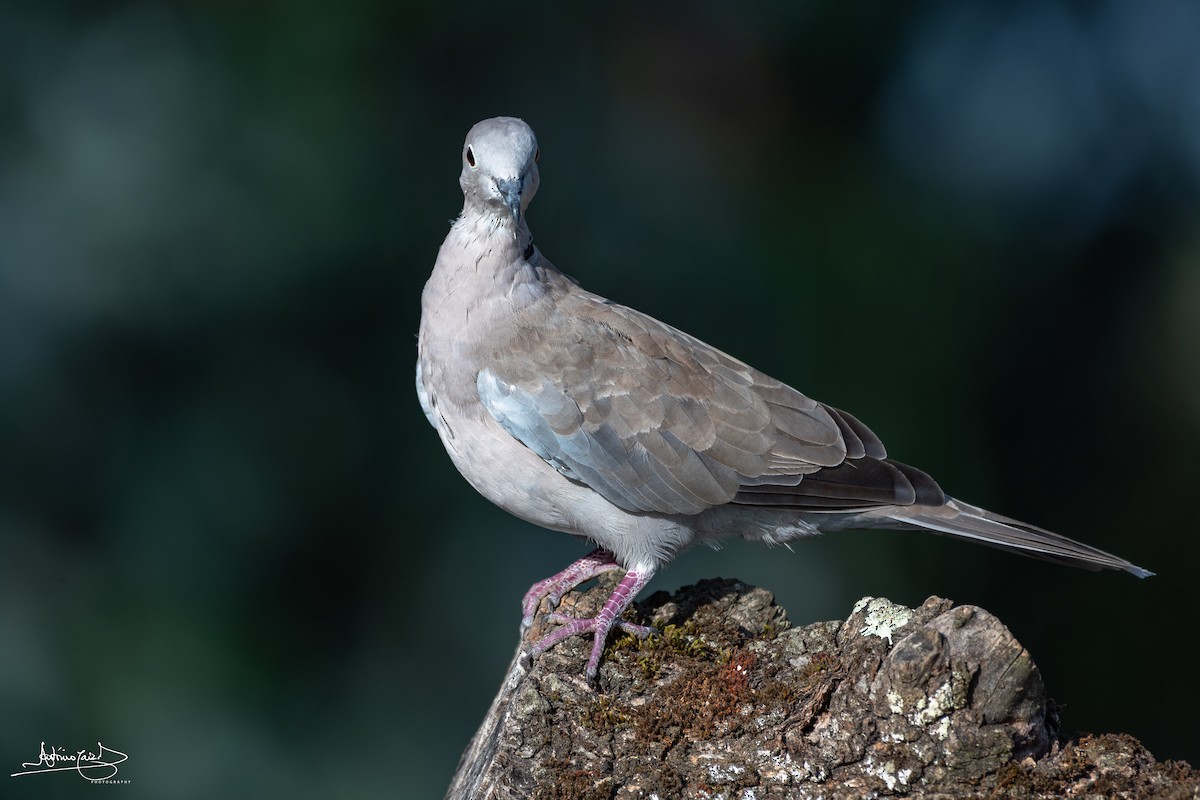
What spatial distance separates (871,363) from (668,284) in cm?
145

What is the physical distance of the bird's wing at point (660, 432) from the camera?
4305 mm

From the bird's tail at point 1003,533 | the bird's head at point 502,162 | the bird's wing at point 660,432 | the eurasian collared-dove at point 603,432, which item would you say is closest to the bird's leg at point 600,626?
the eurasian collared-dove at point 603,432

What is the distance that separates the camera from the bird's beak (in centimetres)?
411

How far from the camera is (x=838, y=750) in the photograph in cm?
335

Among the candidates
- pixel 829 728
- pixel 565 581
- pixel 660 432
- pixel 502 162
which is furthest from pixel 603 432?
pixel 829 728

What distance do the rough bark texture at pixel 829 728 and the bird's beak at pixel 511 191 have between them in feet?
6.06

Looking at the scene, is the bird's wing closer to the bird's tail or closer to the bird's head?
the bird's tail

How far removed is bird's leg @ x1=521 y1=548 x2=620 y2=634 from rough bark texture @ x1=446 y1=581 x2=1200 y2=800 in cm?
80

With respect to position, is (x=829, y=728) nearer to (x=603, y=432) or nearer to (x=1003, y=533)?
(x=1003, y=533)
